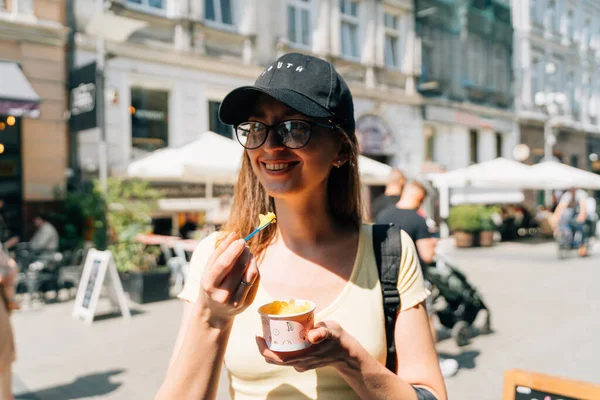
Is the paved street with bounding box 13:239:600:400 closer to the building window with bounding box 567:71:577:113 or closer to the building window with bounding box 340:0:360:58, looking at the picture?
the building window with bounding box 340:0:360:58

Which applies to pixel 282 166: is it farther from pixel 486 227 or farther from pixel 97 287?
pixel 486 227

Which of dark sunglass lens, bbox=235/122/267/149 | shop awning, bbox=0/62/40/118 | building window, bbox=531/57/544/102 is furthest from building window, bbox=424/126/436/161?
dark sunglass lens, bbox=235/122/267/149

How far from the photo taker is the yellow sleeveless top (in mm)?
1416

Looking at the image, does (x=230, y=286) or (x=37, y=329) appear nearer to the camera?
(x=230, y=286)

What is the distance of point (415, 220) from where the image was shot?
4.77 m


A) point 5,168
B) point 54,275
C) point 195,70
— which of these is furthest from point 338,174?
point 195,70

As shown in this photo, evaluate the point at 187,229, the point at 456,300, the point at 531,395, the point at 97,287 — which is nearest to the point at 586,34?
the point at 187,229

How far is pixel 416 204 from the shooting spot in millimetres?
4977

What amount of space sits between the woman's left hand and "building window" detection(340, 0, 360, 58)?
15879 millimetres

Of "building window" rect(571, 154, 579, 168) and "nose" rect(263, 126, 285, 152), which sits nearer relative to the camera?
"nose" rect(263, 126, 285, 152)

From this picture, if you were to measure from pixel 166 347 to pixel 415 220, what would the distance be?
3.14 meters

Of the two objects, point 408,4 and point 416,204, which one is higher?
point 408,4

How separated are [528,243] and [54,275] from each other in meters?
13.8

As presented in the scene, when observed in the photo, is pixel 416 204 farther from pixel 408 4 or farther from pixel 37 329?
pixel 408 4
